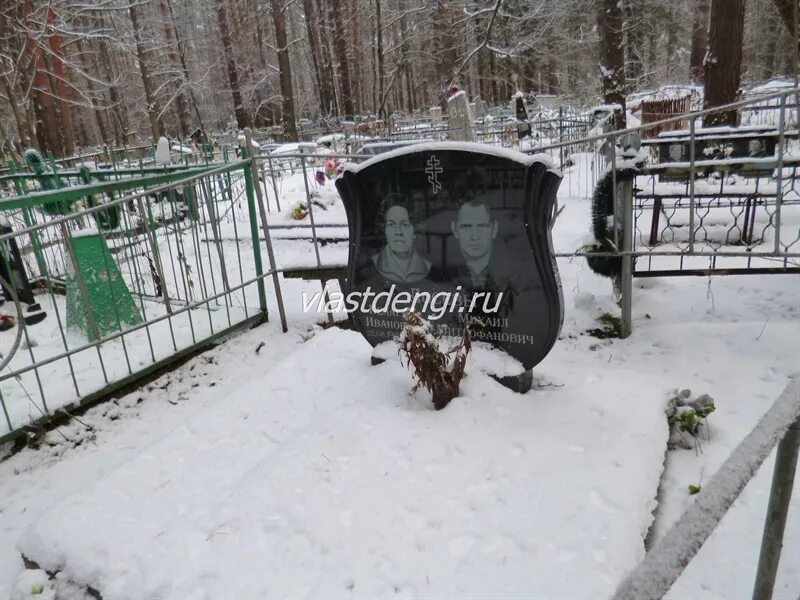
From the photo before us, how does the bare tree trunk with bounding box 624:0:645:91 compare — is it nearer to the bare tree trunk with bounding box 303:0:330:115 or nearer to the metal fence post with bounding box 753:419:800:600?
the bare tree trunk with bounding box 303:0:330:115

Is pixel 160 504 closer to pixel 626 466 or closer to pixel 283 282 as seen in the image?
pixel 626 466

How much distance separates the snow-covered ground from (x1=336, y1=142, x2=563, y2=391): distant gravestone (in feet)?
1.28

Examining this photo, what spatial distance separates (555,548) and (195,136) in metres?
22.3

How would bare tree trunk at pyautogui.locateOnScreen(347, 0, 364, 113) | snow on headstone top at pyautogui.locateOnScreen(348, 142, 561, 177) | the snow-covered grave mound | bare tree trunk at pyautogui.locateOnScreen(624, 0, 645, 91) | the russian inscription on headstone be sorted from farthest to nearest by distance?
bare tree trunk at pyautogui.locateOnScreen(347, 0, 364, 113)
the russian inscription on headstone
bare tree trunk at pyautogui.locateOnScreen(624, 0, 645, 91)
snow on headstone top at pyautogui.locateOnScreen(348, 142, 561, 177)
the snow-covered grave mound

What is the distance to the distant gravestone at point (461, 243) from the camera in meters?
3.43

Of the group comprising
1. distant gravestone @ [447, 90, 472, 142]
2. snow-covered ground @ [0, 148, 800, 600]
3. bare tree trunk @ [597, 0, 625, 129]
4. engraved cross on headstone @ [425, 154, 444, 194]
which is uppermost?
bare tree trunk @ [597, 0, 625, 129]

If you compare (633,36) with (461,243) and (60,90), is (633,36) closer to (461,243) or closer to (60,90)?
(60,90)

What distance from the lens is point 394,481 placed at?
2873mm

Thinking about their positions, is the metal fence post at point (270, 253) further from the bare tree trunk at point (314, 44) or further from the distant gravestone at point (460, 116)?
the bare tree trunk at point (314, 44)

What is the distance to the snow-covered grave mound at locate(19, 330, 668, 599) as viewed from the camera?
236cm

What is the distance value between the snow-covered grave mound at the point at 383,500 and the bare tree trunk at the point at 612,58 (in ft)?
40.0

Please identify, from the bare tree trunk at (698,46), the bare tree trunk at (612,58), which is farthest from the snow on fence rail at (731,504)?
the bare tree trunk at (698,46)

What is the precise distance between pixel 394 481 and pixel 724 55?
13781mm

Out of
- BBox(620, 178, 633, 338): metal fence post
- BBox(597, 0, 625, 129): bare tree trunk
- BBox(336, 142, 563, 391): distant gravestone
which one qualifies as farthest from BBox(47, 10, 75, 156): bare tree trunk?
BBox(620, 178, 633, 338): metal fence post
